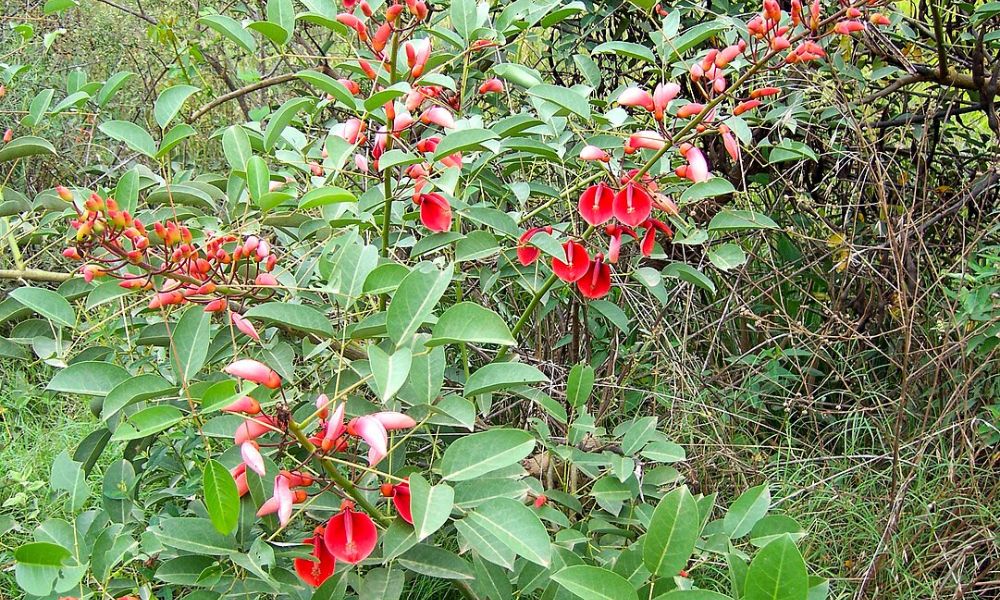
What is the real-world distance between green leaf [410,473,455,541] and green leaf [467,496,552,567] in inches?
2.9

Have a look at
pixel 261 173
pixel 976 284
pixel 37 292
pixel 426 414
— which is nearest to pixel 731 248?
pixel 426 414

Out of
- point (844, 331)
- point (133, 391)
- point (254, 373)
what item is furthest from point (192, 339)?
point (844, 331)

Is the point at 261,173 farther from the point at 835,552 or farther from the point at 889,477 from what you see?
the point at 889,477

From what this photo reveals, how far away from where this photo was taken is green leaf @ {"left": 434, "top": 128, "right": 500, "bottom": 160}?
1174 millimetres

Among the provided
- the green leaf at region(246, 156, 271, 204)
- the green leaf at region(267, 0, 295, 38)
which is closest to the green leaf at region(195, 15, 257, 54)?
the green leaf at region(267, 0, 295, 38)

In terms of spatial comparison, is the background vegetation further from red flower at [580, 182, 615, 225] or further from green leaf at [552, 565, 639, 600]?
green leaf at [552, 565, 639, 600]

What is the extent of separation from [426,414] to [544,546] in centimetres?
25

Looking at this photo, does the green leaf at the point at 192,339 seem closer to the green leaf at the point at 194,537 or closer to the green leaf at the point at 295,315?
the green leaf at the point at 295,315

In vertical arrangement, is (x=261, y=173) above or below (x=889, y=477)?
above

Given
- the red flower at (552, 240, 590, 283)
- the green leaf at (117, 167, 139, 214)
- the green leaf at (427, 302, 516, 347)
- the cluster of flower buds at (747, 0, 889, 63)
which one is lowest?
the red flower at (552, 240, 590, 283)

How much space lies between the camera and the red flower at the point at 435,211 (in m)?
1.32

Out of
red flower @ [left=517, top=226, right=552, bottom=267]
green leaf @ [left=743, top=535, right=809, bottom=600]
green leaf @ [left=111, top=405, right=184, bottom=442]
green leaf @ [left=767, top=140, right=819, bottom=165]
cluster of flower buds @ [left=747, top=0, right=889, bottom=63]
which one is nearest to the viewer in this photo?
green leaf @ [left=743, top=535, right=809, bottom=600]

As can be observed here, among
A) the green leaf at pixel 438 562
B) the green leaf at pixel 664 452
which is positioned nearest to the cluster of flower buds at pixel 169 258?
the green leaf at pixel 438 562

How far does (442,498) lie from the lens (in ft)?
3.06
